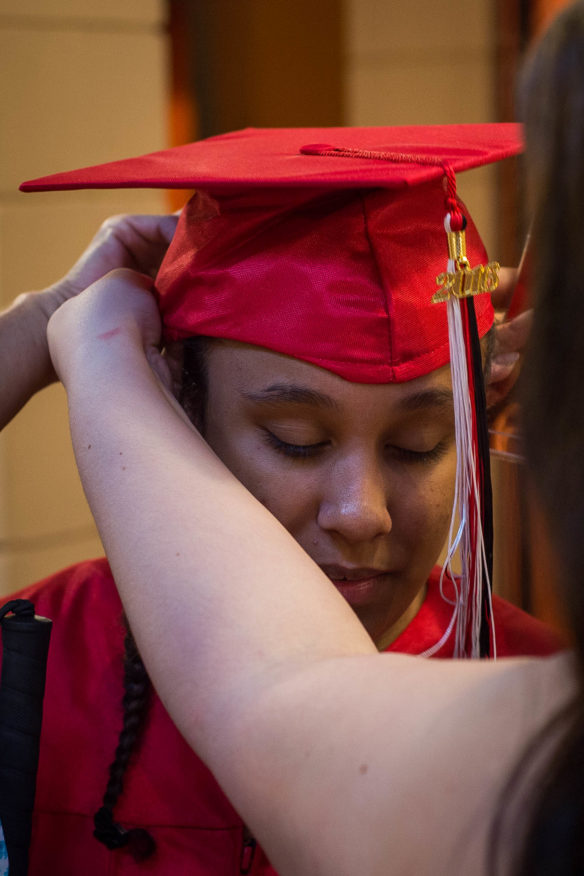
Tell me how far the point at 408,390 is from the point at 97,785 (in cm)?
49

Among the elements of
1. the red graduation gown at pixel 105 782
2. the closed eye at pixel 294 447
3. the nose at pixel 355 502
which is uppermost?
the closed eye at pixel 294 447

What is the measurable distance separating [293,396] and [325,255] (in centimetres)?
13

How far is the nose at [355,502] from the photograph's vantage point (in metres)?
0.92

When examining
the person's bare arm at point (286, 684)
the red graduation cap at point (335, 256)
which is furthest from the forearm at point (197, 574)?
the red graduation cap at point (335, 256)

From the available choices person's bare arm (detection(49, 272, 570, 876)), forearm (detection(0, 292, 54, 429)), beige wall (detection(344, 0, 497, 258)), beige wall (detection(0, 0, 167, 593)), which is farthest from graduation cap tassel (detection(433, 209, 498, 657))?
beige wall (detection(344, 0, 497, 258))

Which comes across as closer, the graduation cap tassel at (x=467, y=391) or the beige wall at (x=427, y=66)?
the graduation cap tassel at (x=467, y=391)

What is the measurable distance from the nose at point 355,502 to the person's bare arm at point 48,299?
407 mm

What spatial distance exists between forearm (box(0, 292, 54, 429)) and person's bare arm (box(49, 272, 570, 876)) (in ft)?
1.37

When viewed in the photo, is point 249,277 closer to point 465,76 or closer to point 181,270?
point 181,270

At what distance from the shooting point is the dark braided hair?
97 centimetres

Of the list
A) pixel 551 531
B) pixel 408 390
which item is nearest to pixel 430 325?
pixel 408 390

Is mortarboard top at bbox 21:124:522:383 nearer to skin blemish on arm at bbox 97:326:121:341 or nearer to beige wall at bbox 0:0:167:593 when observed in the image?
skin blemish on arm at bbox 97:326:121:341

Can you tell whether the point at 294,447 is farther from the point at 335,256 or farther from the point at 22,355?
the point at 22,355

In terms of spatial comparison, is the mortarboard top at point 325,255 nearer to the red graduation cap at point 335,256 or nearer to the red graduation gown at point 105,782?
the red graduation cap at point 335,256
